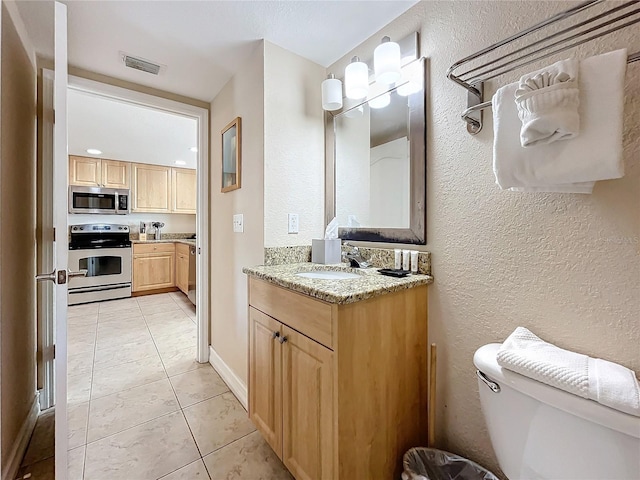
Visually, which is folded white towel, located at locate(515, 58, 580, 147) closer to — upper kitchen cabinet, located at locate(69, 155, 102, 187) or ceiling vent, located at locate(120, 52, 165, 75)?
ceiling vent, located at locate(120, 52, 165, 75)

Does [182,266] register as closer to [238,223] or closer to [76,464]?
[238,223]

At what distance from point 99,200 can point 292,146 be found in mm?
4096

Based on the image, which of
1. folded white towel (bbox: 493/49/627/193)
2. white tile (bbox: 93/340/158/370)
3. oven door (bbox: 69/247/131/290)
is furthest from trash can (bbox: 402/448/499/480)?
oven door (bbox: 69/247/131/290)

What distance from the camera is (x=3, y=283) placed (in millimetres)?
1080

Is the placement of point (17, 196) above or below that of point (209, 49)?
below

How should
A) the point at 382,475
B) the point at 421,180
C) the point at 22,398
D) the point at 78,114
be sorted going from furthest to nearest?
1. the point at 78,114
2. the point at 22,398
3. the point at 421,180
4. the point at 382,475

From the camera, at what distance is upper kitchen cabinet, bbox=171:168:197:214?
4.91m

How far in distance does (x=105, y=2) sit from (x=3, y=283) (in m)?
1.30

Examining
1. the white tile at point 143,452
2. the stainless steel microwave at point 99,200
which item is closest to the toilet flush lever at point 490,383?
the white tile at point 143,452

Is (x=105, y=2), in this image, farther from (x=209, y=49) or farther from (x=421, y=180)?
(x=421, y=180)

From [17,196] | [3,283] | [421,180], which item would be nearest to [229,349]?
[3,283]

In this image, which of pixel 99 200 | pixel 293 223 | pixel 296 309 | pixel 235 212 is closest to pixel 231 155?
pixel 235 212

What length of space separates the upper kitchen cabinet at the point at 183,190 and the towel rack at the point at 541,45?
477 cm

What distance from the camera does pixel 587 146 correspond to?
27.8 inches
